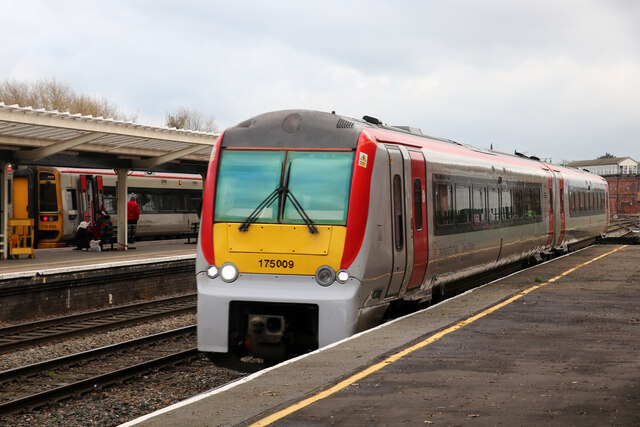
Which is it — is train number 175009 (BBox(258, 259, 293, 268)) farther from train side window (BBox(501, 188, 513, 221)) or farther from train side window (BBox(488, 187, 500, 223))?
train side window (BBox(501, 188, 513, 221))

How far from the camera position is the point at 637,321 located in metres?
10.7

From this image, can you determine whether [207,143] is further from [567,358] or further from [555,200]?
[567,358]

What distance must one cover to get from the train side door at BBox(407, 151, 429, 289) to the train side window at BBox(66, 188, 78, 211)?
2086 centimetres

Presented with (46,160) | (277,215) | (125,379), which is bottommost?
(125,379)

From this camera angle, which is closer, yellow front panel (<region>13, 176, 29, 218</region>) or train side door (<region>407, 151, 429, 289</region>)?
train side door (<region>407, 151, 429, 289</region>)

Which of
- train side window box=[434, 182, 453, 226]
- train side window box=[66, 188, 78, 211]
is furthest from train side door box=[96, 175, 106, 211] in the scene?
train side window box=[434, 182, 453, 226]

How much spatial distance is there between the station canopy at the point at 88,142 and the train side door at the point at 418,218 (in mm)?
10230

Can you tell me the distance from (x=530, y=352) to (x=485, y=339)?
0.86 metres

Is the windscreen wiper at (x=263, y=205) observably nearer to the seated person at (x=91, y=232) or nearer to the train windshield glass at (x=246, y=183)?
the train windshield glass at (x=246, y=183)

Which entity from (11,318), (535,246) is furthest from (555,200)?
(11,318)

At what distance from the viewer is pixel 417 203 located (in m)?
11.9

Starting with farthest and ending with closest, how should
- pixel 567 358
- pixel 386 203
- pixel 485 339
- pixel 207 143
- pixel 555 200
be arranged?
pixel 207 143
pixel 555 200
pixel 386 203
pixel 485 339
pixel 567 358

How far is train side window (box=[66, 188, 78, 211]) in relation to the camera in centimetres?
3058

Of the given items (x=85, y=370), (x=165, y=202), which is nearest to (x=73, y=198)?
(x=165, y=202)
